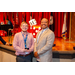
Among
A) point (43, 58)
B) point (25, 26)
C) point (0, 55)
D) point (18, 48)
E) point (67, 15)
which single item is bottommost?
point (0, 55)

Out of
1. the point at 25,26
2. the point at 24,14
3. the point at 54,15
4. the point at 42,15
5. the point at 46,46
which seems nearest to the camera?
the point at 46,46

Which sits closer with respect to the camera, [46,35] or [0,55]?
[46,35]

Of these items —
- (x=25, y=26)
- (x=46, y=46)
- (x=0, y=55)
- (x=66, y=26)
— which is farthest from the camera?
(x=66, y=26)

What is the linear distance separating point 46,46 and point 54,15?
17.1ft

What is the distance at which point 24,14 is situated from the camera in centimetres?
785

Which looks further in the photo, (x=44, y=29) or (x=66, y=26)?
(x=66, y=26)

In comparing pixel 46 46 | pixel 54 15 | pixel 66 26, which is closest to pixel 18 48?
pixel 46 46

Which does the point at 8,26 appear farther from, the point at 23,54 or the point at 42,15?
the point at 23,54

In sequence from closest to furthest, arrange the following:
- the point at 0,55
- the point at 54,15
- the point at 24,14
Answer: the point at 0,55 → the point at 54,15 → the point at 24,14

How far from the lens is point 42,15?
714 cm

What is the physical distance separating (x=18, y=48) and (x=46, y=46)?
542 mm

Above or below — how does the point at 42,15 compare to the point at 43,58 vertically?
above

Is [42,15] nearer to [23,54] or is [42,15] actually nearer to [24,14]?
[24,14]

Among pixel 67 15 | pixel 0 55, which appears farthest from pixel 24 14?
pixel 0 55
